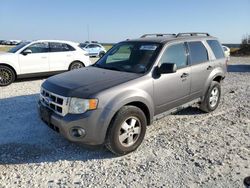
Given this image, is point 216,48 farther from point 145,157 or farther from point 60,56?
point 60,56

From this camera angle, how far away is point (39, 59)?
32.1 ft

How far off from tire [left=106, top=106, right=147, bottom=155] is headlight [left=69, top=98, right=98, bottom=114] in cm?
42

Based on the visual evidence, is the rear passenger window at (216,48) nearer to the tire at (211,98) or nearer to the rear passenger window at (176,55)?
the tire at (211,98)

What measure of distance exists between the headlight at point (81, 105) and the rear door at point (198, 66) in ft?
8.03

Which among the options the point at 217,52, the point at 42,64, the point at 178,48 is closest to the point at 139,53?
the point at 178,48

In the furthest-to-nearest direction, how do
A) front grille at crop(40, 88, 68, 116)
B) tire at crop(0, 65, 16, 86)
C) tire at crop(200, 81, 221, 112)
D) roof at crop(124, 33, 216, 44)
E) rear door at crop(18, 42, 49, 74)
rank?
rear door at crop(18, 42, 49, 74) < tire at crop(0, 65, 16, 86) < tire at crop(200, 81, 221, 112) < roof at crop(124, 33, 216, 44) < front grille at crop(40, 88, 68, 116)

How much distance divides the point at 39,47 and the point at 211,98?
6.96m

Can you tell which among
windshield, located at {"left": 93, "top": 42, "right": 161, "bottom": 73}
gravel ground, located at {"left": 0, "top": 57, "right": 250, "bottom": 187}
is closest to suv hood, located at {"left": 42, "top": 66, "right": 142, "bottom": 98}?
windshield, located at {"left": 93, "top": 42, "right": 161, "bottom": 73}

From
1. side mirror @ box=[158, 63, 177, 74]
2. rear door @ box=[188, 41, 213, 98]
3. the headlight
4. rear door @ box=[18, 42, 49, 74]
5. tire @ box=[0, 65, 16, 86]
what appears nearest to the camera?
the headlight

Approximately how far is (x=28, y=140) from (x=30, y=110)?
1.78 metres

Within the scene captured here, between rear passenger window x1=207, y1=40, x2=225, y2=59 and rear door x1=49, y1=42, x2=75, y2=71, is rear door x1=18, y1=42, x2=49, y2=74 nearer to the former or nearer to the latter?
rear door x1=49, y1=42, x2=75, y2=71

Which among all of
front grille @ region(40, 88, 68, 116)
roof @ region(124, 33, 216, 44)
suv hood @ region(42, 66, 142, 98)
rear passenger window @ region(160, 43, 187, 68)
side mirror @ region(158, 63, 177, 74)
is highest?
roof @ region(124, 33, 216, 44)

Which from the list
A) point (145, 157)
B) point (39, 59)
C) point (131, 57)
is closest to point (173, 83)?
point (131, 57)

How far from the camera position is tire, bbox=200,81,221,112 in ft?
19.0
